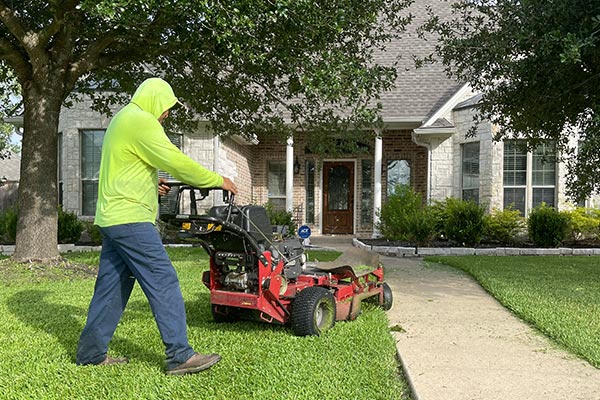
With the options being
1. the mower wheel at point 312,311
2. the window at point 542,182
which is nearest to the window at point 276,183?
the window at point 542,182

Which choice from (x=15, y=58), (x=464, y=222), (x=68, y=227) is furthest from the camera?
(x=68, y=227)

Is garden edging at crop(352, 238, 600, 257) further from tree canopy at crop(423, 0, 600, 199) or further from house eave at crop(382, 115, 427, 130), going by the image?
house eave at crop(382, 115, 427, 130)

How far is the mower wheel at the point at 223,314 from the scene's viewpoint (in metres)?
4.59

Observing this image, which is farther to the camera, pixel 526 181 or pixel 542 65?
pixel 526 181

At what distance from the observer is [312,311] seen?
411cm

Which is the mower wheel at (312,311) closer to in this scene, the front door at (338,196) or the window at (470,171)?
the window at (470,171)

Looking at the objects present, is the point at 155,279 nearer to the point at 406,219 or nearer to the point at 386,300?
the point at 386,300

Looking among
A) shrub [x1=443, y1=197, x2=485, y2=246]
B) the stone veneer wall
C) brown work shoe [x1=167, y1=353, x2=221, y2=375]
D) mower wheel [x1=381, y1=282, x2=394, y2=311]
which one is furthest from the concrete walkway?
the stone veneer wall

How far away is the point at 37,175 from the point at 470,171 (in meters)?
10.1

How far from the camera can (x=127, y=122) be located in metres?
3.27

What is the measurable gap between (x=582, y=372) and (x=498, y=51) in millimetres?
4349

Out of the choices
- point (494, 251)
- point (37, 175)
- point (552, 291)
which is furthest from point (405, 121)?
point (37, 175)

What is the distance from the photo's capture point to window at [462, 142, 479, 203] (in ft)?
42.9

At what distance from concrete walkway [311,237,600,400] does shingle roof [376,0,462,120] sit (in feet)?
25.0
